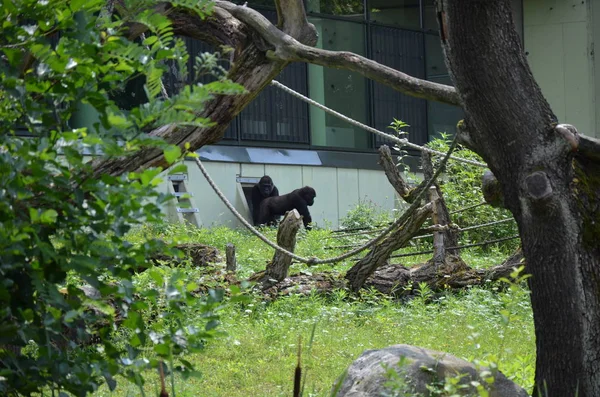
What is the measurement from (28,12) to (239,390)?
327cm

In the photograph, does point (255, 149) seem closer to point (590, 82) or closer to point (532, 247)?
point (590, 82)

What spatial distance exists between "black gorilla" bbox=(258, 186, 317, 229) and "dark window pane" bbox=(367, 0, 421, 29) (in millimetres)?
4665

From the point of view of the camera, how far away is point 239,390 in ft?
17.0

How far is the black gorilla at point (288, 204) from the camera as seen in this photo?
557 inches

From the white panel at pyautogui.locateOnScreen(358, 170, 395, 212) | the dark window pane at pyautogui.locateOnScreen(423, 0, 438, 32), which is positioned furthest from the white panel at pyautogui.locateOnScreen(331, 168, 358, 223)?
the dark window pane at pyautogui.locateOnScreen(423, 0, 438, 32)

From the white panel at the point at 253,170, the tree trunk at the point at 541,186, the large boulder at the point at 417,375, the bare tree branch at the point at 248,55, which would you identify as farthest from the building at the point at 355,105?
the tree trunk at the point at 541,186

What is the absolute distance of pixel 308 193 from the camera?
14.3 metres

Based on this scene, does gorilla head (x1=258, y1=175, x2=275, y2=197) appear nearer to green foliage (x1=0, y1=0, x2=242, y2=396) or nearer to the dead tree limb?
the dead tree limb

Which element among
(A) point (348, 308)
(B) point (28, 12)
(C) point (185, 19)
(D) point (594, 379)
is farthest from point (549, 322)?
(A) point (348, 308)

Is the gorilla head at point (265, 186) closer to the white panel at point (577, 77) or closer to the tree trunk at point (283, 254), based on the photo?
the tree trunk at point (283, 254)

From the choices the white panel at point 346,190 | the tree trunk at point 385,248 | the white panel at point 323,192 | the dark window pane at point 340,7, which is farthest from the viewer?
the dark window pane at point 340,7

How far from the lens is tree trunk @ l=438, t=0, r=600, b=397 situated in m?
3.85

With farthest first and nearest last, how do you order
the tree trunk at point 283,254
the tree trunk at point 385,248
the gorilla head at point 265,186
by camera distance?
A: 1. the gorilla head at point 265,186
2. the tree trunk at point 385,248
3. the tree trunk at point 283,254

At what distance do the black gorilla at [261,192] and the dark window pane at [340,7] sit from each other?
3474 millimetres
